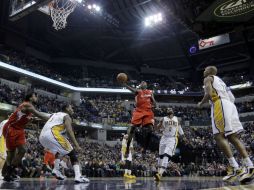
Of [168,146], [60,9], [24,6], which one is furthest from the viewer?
[60,9]

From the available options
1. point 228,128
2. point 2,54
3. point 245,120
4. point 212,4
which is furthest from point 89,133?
point 228,128

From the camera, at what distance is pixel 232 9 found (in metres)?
11.4

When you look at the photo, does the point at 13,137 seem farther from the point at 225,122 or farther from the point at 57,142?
the point at 225,122

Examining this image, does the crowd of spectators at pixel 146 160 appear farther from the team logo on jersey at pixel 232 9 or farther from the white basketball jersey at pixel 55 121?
the white basketball jersey at pixel 55 121

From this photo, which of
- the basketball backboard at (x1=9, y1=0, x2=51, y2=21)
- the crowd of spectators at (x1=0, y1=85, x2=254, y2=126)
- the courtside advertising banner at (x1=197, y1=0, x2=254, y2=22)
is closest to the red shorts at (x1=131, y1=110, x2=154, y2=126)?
the courtside advertising banner at (x1=197, y1=0, x2=254, y2=22)

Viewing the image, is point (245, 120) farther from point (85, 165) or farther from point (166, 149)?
point (166, 149)

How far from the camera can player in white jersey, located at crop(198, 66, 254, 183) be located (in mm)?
5934

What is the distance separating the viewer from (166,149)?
9.48 m

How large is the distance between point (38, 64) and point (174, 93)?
18.6 m

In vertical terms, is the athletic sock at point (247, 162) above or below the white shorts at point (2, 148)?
below

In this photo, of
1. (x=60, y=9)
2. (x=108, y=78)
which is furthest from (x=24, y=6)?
(x=108, y=78)

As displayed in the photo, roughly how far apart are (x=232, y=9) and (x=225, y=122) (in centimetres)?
666

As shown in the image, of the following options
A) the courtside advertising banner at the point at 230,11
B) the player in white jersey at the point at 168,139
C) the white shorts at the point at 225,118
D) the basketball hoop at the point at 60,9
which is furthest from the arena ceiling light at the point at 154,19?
the white shorts at the point at 225,118

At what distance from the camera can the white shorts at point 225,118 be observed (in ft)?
19.6
